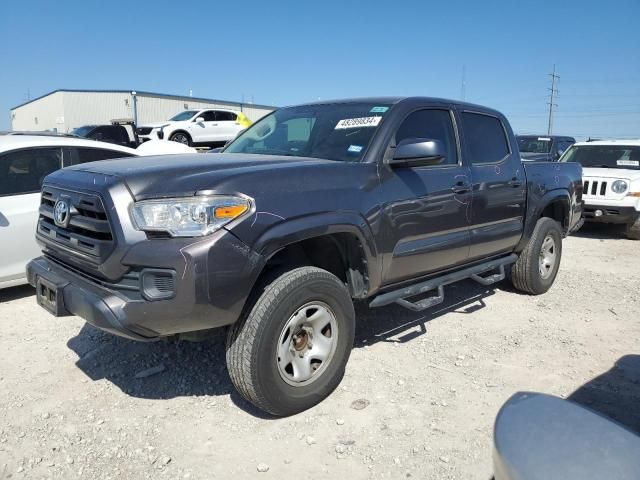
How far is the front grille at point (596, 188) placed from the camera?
918cm

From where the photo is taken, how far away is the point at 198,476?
8.39 feet

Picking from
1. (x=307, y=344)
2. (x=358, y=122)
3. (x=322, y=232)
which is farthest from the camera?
(x=358, y=122)

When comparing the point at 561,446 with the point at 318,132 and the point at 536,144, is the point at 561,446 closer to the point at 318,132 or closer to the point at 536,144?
the point at 318,132

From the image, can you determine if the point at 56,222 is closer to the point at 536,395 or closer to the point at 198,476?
the point at 198,476

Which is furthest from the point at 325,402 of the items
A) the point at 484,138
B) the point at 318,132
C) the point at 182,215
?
the point at 484,138

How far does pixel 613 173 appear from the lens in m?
9.20

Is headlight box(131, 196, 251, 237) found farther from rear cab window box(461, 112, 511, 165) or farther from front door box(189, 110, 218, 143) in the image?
front door box(189, 110, 218, 143)

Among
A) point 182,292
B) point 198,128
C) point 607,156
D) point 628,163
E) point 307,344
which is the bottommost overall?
point 307,344

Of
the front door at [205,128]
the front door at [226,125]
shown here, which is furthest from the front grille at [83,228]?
the front door at [226,125]

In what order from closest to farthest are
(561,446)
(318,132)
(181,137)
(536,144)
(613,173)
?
(561,446) → (318,132) → (613,173) → (536,144) → (181,137)

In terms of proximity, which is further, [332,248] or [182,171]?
[332,248]

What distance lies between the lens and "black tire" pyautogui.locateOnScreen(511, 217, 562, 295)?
5.32 m

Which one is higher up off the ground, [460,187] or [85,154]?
[85,154]

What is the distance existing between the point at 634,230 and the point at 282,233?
8539 millimetres
